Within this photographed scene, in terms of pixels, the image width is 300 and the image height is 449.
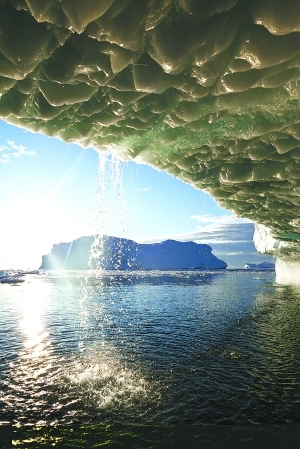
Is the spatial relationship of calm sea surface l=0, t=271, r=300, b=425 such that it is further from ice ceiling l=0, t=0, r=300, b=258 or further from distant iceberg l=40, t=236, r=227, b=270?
distant iceberg l=40, t=236, r=227, b=270

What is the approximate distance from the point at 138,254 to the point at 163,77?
458 feet

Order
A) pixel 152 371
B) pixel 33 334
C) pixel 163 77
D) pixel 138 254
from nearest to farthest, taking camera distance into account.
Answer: pixel 163 77
pixel 152 371
pixel 33 334
pixel 138 254

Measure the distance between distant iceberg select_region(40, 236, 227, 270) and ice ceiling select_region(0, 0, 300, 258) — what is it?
404 ft

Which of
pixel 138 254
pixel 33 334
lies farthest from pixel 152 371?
pixel 138 254

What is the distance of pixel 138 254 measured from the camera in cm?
14388

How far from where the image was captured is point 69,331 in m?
13.9

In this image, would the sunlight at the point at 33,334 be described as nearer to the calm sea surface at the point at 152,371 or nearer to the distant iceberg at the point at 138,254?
the calm sea surface at the point at 152,371

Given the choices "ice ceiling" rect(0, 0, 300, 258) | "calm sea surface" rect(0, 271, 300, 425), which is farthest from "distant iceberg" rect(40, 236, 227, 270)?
"ice ceiling" rect(0, 0, 300, 258)

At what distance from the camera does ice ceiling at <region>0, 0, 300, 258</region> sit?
411 cm

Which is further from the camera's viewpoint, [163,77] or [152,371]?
[152,371]

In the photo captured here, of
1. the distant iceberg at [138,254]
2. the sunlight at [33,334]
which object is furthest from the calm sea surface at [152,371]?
the distant iceberg at [138,254]

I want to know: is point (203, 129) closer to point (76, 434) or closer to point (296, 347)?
point (76, 434)

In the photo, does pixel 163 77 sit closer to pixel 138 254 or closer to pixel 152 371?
pixel 152 371

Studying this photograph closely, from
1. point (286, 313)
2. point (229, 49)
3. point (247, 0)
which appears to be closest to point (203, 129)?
point (229, 49)
